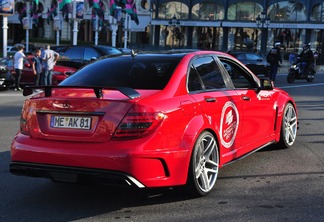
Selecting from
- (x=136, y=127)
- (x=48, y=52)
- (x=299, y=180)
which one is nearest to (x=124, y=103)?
(x=136, y=127)

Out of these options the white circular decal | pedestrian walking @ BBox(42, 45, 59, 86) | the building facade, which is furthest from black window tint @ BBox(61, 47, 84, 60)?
the building facade

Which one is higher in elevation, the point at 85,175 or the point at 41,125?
the point at 41,125

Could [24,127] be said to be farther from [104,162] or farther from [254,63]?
[254,63]

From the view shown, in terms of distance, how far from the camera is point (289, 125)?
709 cm

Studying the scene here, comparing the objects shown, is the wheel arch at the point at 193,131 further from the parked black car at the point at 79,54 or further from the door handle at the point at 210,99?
the parked black car at the point at 79,54

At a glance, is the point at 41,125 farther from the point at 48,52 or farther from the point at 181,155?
the point at 48,52

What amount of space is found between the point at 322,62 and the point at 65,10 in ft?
104

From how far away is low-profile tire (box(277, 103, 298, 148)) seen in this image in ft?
22.5

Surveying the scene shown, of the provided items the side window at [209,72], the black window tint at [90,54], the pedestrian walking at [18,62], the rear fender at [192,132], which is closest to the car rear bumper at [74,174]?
the rear fender at [192,132]

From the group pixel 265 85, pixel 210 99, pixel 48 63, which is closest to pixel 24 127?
pixel 210 99

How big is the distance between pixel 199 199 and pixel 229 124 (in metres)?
1.00

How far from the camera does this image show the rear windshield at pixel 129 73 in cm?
484

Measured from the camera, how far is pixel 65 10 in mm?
30156

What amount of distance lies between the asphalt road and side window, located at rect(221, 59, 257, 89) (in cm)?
106
